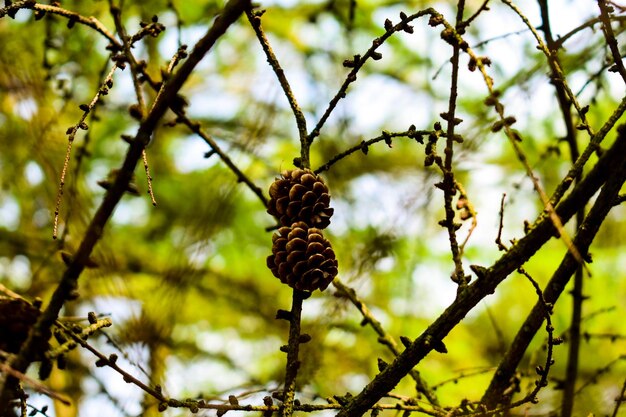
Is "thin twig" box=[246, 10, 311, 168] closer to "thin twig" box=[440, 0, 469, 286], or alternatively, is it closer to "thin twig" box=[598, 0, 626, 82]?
"thin twig" box=[440, 0, 469, 286]

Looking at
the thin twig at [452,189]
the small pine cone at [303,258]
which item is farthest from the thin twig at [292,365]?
the thin twig at [452,189]

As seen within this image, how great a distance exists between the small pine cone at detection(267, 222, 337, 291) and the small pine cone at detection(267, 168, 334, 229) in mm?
15

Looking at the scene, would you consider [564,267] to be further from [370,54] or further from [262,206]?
[262,206]

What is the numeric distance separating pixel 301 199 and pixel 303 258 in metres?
0.08

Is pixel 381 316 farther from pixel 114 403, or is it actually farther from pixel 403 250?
pixel 114 403

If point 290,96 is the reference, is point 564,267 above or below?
below

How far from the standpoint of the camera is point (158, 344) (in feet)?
4.55

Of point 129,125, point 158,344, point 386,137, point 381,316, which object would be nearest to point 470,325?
point 381,316

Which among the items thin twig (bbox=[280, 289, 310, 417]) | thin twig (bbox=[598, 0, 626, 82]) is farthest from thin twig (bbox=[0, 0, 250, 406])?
thin twig (bbox=[598, 0, 626, 82])

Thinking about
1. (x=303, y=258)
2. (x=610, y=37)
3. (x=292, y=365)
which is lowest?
(x=292, y=365)

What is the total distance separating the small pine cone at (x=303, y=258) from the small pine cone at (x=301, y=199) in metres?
0.02

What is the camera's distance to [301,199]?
0.86m

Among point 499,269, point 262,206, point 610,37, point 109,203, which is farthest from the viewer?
point 262,206

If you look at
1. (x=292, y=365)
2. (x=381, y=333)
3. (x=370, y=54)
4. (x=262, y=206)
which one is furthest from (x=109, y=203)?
(x=262, y=206)
